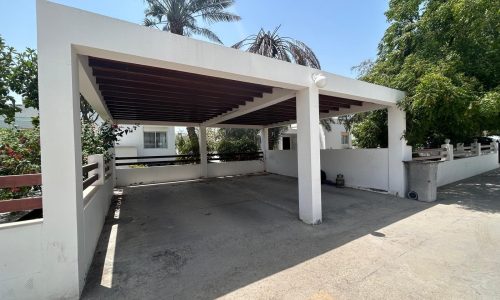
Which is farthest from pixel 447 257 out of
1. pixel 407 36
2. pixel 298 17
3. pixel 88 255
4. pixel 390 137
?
pixel 298 17

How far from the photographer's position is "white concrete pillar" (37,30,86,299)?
2.57 m

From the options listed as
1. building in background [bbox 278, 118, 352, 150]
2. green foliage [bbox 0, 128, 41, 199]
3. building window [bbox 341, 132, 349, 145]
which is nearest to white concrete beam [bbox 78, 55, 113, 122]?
green foliage [bbox 0, 128, 41, 199]

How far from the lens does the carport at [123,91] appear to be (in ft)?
8.55

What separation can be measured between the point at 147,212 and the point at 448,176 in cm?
1068

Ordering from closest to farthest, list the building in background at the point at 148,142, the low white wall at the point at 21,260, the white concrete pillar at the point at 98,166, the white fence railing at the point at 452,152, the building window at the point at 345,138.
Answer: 1. the low white wall at the point at 21,260
2. the white concrete pillar at the point at 98,166
3. the white fence railing at the point at 452,152
4. the building in background at the point at 148,142
5. the building window at the point at 345,138

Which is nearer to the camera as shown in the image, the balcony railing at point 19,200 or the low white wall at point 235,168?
the balcony railing at point 19,200

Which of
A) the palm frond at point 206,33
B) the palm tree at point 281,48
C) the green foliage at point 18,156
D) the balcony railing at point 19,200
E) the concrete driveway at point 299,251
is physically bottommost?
the concrete driveway at point 299,251

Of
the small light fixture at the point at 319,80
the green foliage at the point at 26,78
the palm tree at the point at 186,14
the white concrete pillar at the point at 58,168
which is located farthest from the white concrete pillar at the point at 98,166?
the palm tree at the point at 186,14

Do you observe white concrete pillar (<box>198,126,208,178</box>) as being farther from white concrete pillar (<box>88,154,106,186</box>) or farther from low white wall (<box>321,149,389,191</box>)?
white concrete pillar (<box>88,154,106,186</box>)

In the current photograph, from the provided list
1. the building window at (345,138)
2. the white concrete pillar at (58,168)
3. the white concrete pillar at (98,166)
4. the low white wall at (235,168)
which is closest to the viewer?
the white concrete pillar at (58,168)

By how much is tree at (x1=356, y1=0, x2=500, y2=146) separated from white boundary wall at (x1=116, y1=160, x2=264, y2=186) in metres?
7.17

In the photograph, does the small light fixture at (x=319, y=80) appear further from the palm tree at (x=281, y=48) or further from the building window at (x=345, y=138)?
the building window at (x=345, y=138)

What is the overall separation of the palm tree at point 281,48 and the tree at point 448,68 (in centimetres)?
386

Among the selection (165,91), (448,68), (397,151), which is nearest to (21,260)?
(165,91)
